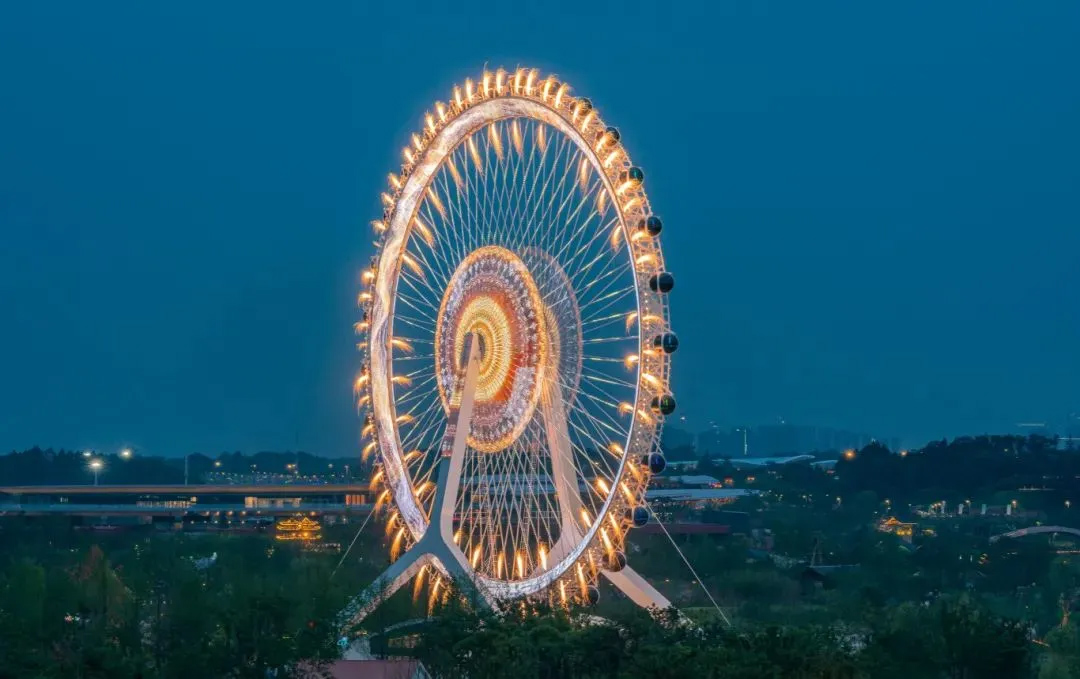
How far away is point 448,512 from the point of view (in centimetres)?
4628

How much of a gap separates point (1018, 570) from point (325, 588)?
4432cm

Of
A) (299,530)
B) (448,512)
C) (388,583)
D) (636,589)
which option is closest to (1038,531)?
(299,530)

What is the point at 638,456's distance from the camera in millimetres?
40594

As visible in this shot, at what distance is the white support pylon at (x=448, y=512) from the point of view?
46000mm

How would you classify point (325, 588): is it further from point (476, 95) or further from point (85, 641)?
point (476, 95)

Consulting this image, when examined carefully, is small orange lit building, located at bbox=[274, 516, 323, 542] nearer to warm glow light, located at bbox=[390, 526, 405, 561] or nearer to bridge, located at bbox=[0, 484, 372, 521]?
bridge, located at bbox=[0, 484, 372, 521]

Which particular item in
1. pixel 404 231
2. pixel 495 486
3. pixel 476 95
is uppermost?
pixel 476 95

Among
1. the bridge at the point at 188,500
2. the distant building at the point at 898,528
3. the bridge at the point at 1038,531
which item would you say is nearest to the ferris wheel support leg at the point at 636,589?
the bridge at the point at 1038,531

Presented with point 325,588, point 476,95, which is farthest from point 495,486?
point 476,95

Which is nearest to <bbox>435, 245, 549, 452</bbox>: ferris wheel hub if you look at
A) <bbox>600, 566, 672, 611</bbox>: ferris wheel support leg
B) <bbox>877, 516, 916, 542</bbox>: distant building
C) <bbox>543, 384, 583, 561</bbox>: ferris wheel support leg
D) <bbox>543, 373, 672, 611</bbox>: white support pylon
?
<bbox>543, 384, 583, 561</bbox>: ferris wheel support leg

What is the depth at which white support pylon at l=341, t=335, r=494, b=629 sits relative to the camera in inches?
1811

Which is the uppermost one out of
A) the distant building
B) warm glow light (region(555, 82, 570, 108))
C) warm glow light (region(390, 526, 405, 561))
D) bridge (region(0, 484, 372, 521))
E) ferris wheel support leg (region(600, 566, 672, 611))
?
warm glow light (region(555, 82, 570, 108))

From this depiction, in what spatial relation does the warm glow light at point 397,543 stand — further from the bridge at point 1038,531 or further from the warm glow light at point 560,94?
the bridge at point 1038,531

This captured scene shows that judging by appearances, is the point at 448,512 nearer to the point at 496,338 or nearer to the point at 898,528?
the point at 496,338
